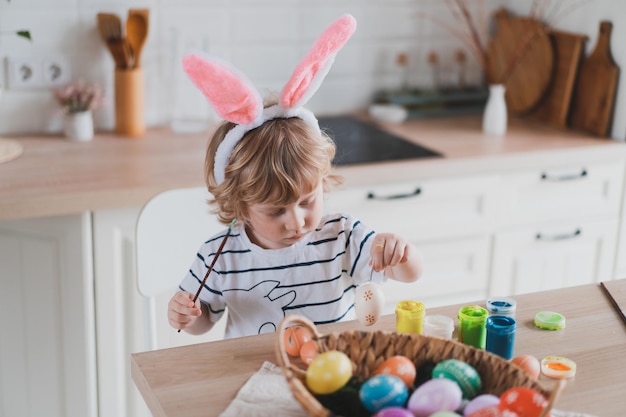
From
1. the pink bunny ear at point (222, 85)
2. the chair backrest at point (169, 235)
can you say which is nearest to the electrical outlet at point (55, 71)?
the chair backrest at point (169, 235)

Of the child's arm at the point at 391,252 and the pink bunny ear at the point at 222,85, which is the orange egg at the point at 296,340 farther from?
the pink bunny ear at the point at 222,85

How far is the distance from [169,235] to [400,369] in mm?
776

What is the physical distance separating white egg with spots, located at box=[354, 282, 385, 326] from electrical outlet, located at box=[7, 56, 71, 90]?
157 cm

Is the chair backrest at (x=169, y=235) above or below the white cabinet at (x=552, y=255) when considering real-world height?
above

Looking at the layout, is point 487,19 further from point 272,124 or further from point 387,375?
point 387,375

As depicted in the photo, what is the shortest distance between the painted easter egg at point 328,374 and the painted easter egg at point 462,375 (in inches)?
4.9

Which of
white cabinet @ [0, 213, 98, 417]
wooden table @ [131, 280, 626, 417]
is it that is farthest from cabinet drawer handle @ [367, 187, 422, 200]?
wooden table @ [131, 280, 626, 417]

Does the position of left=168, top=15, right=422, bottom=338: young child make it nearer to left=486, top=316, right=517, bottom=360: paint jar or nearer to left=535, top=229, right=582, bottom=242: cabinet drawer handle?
left=486, top=316, right=517, bottom=360: paint jar

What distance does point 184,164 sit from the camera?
95.7 inches

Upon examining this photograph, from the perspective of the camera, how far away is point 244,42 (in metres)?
2.91

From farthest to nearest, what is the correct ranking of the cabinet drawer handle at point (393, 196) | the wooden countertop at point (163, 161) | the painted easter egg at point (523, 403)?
the cabinet drawer handle at point (393, 196) → the wooden countertop at point (163, 161) → the painted easter egg at point (523, 403)

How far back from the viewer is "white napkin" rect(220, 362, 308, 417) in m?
1.22

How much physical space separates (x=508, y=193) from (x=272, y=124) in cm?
134

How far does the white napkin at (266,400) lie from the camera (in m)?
1.22
